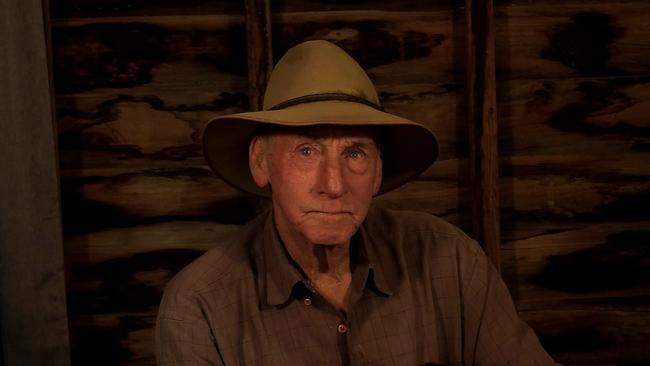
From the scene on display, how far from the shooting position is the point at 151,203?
9.64 feet

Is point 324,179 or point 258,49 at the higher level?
point 258,49

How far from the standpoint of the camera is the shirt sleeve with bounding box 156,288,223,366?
1751 millimetres

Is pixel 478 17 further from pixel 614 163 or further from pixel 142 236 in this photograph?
pixel 142 236

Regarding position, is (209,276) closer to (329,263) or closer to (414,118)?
(329,263)

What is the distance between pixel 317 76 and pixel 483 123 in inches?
47.3

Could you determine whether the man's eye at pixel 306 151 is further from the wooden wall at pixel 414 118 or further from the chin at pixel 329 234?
the wooden wall at pixel 414 118

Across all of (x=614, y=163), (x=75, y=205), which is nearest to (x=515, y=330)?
(x=614, y=163)

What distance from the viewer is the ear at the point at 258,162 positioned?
1.88 metres

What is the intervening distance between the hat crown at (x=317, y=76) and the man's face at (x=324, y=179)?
0.10 m

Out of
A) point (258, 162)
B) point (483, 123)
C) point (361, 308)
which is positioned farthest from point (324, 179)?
point (483, 123)

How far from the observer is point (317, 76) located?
70.2 inches

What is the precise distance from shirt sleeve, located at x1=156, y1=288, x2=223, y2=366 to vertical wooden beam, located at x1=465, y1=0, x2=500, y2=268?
142cm

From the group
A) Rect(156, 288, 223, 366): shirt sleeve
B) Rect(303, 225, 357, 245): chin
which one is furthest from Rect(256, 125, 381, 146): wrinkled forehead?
Rect(156, 288, 223, 366): shirt sleeve

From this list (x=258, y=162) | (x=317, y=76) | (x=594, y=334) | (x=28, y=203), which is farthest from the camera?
(x=594, y=334)
